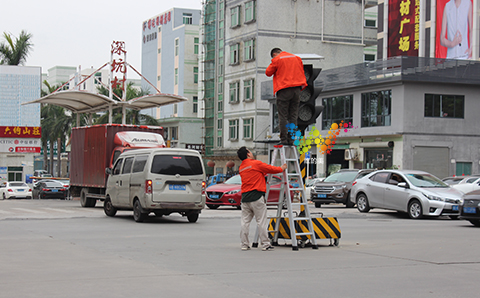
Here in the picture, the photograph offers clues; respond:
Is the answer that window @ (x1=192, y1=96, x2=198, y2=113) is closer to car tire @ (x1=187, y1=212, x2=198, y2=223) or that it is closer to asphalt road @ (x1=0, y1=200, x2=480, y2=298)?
car tire @ (x1=187, y1=212, x2=198, y2=223)

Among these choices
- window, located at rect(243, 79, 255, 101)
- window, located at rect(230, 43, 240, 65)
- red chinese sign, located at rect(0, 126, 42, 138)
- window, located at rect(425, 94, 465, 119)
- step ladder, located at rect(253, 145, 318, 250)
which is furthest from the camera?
red chinese sign, located at rect(0, 126, 42, 138)

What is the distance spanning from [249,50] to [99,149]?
109 feet

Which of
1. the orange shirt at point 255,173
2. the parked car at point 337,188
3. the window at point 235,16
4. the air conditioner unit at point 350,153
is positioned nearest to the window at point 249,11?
the window at point 235,16

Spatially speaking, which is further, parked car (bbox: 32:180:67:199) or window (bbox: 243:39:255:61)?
window (bbox: 243:39:255:61)

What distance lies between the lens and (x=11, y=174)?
6297 centimetres

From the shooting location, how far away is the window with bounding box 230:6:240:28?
58.7 meters

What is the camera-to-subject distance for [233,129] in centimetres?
5991

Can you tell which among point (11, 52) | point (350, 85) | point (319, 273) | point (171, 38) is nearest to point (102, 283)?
point (319, 273)

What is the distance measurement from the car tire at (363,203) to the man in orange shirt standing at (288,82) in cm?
1329

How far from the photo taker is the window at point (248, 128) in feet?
187

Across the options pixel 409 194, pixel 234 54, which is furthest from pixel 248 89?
pixel 409 194

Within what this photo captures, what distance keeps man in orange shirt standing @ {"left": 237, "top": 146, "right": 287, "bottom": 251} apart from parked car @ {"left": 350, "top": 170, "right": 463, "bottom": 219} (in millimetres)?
10396

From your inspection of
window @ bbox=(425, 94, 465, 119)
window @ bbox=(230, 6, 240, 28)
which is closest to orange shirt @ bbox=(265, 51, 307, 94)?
window @ bbox=(425, 94, 465, 119)

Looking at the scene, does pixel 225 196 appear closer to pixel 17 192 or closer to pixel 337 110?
pixel 337 110
